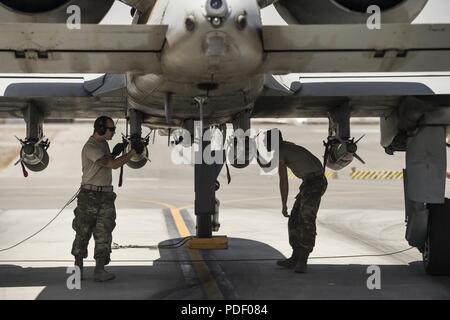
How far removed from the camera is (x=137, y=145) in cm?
766

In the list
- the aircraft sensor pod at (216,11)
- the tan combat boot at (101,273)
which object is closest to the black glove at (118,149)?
the tan combat boot at (101,273)

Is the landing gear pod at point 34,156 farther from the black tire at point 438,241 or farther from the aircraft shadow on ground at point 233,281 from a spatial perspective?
the black tire at point 438,241

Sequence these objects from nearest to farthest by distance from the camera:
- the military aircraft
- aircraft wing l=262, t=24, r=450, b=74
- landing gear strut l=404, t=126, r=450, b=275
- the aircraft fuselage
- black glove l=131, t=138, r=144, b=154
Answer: the aircraft fuselage < the military aircraft < aircraft wing l=262, t=24, r=450, b=74 < black glove l=131, t=138, r=144, b=154 < landing gear strut l=404, t=126, r=450, b=275

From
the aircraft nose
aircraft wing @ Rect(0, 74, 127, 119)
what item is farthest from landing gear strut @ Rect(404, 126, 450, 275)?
the aircraft nose

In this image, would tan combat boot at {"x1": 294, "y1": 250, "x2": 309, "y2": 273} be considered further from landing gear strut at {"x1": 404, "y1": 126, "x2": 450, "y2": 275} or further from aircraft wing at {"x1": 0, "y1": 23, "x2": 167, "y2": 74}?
aircraft wing at {"x1": 0, "y1": 23, "x2": 167, "y2": 74}

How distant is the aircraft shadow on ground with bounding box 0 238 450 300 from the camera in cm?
742

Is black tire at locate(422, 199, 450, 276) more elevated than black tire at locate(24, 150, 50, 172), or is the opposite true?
black tire at locate(24, 150, 50, 172)

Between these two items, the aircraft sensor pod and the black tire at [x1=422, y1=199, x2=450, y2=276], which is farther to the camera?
the black tire at [x1=422, y1=199, x2=450, y2=276]

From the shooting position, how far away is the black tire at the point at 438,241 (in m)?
8.82

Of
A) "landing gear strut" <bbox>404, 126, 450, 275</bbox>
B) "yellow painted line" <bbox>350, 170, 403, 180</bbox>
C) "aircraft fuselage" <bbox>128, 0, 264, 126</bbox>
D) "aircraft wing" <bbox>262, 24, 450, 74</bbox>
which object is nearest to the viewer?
"aircraft fuselage" <bbox>128, 0, 264, 126</bbox>

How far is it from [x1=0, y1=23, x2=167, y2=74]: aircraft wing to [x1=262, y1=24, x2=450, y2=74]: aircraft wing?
925 mm

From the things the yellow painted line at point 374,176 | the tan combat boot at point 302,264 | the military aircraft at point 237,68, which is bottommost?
the tan combat boot at point 302,264

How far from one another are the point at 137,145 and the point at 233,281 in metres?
2.07

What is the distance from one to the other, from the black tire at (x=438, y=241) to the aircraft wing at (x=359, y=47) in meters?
4.02
